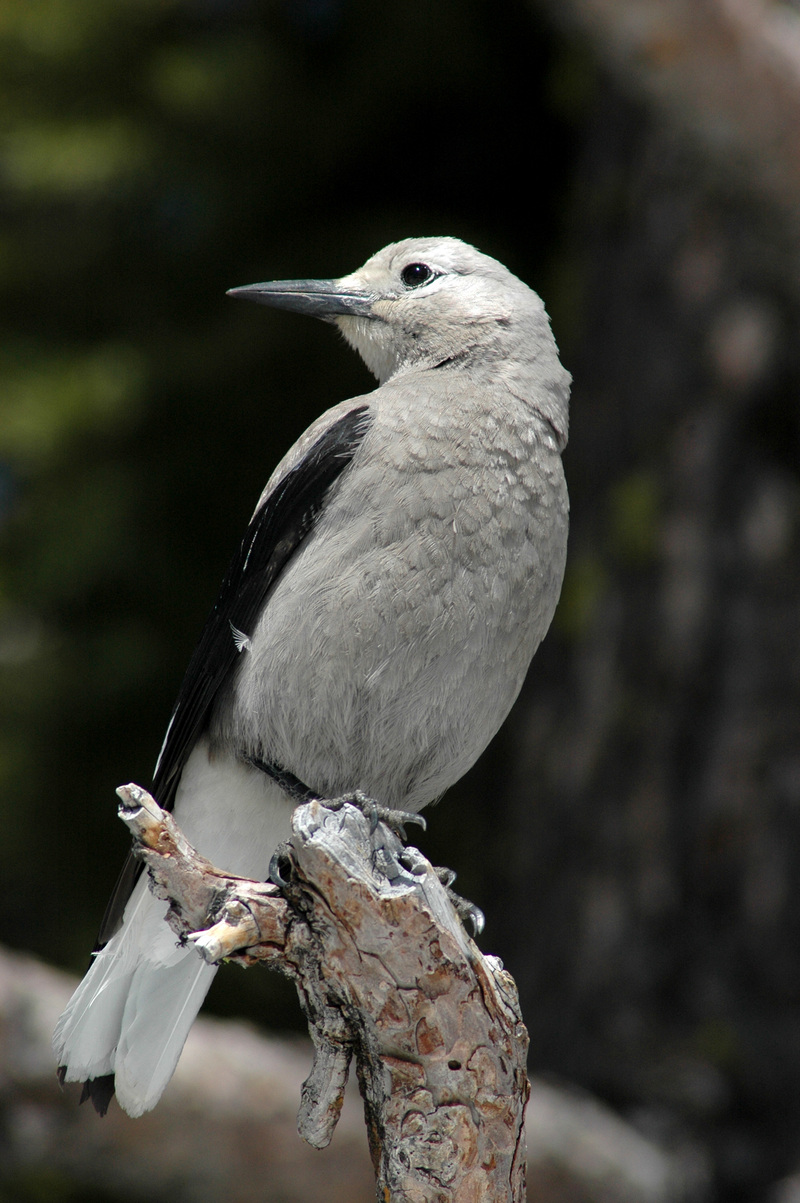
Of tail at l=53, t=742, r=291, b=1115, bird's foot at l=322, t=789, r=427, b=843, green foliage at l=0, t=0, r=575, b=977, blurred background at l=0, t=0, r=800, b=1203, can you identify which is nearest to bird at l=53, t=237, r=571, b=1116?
tail at l=53, t=742, r=291, b=1115

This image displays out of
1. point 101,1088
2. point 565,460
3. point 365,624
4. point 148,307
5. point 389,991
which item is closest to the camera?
point 389,991

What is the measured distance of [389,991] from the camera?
2021mm

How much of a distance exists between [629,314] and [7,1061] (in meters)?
3.64

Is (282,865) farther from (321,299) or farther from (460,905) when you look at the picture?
(321,299)

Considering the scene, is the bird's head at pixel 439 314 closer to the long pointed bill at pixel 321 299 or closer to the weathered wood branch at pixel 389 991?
the long pointed bill at pixel 321 299

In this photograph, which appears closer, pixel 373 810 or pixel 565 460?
pixel 373 810

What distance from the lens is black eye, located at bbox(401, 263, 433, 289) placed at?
10.6 ft

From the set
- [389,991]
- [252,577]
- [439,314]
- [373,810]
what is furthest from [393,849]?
[439,314]

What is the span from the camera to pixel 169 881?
80.7 inches

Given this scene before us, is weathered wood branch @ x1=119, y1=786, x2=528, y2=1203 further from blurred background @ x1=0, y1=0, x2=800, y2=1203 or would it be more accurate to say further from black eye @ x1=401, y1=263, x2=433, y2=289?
blurred background @ x1=0, y1=0, x2=800, y2=1203

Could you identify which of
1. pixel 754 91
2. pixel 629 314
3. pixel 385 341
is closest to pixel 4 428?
pixel 385 341

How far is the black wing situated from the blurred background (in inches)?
73.8

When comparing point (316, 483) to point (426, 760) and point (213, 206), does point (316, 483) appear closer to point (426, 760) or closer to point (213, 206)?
point (426, 760)

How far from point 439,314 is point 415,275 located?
0.59 ft
